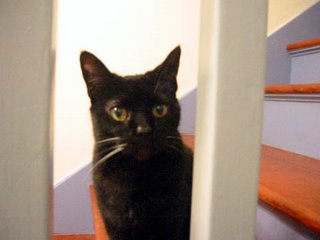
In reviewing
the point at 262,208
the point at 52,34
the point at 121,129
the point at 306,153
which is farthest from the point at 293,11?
→ the point at 52,34

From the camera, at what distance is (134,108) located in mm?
693

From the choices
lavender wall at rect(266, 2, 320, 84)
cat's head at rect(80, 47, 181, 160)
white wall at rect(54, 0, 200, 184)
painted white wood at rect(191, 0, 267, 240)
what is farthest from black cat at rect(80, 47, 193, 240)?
lavender wall at rect(266, 2, 320, 84)

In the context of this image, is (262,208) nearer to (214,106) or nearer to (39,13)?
(214,106)

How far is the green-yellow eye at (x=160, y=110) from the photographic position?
0.71 metres

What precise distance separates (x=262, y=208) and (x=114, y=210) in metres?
0.43

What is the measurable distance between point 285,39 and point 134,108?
104 cm

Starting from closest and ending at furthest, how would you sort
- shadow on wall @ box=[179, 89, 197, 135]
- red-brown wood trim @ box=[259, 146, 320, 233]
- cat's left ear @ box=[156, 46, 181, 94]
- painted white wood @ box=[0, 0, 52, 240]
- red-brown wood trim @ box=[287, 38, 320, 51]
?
painted white wood @ box=[0, 0, 52, 240] < red-brown wood trim @ box=[259, 146, 320, 233] < cat's left ear @ box=[156, 46, 181, 94] < red-brown wood trim @ box=[287, 38, 320, 51] < shadow on wall @ box=[179, 89, 197, 135]

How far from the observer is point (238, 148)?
0.33m

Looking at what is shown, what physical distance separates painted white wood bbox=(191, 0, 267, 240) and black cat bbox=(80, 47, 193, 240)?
1.04ft

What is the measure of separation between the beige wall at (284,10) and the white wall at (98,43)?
0.38m

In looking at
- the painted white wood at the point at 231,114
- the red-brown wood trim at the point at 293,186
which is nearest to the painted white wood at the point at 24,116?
the painted white wood at the point at 231,114

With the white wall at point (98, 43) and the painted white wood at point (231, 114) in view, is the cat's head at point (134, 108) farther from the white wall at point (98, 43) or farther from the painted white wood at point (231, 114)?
the white wall at point (98, 43)

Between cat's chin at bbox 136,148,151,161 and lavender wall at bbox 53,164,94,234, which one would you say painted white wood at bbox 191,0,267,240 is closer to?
cat's chin at bbox 136,148,151,161

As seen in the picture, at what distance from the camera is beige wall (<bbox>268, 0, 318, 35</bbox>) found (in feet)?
4.83
